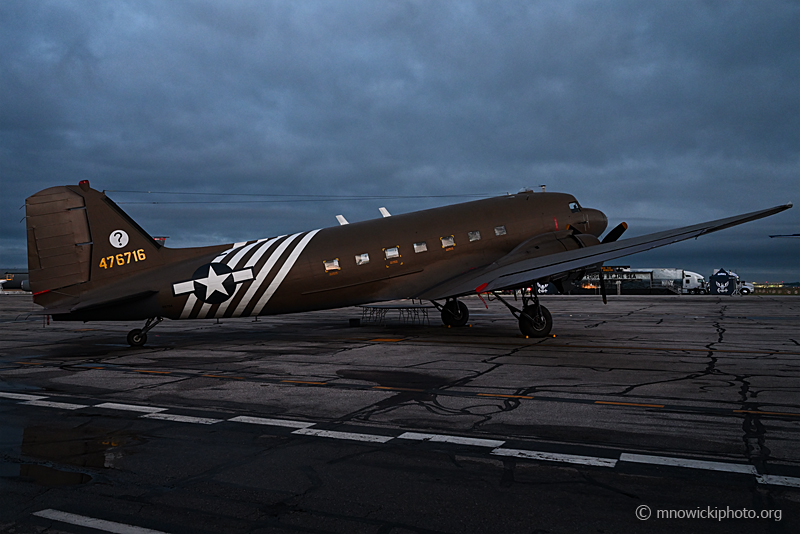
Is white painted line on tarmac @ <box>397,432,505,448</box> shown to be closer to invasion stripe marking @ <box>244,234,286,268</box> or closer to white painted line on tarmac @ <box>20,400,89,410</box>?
white painted line on tarmac @ <box>20,400,89,410</box>

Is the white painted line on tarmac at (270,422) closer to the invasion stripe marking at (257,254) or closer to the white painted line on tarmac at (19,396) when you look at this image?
the white painted line on tarmac at (19,396)

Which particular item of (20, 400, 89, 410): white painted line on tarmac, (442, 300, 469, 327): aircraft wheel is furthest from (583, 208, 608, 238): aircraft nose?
(20, 400, 89, 410): white painted line on tarmac

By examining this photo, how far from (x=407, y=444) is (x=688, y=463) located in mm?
3569

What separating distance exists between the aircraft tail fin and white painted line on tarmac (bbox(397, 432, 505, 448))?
15045 mm

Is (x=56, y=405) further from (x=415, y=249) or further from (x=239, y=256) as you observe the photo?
(x=415, y=249)

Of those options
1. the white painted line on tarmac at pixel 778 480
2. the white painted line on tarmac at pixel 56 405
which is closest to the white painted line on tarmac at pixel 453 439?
the white painted line on tarmac at pixel 778 480

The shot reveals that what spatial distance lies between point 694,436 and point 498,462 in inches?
123

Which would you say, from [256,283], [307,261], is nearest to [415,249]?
[307,261]

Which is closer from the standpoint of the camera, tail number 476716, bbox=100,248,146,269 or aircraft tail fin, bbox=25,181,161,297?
aircraft tail fin, bbox=25,181,161,297

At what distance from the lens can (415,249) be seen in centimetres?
2197

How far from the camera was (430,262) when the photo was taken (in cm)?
2212

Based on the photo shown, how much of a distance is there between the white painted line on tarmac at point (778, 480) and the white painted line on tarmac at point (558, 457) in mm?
1516

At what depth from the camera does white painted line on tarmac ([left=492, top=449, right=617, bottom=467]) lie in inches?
261

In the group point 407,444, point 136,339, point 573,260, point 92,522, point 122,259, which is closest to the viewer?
point 92,522
